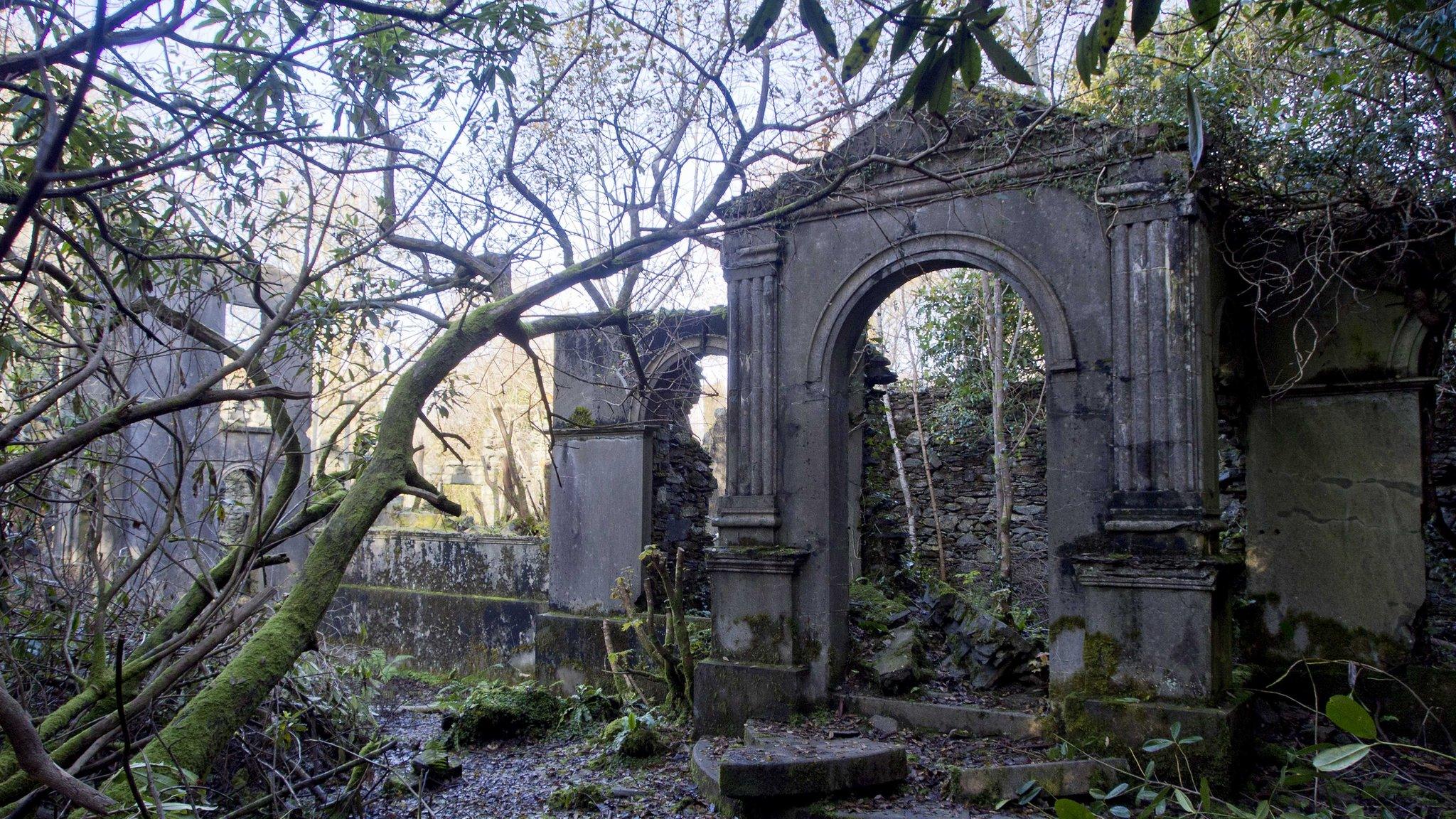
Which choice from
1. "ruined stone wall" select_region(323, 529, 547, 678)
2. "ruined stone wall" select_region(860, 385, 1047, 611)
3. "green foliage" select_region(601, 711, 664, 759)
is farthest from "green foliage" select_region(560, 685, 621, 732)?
"ruined stone wall" select_region(860, 385, 1047, 611)

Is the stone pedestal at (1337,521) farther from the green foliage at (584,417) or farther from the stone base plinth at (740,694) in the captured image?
the green foliage at (584,417)

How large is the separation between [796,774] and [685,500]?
514 cm

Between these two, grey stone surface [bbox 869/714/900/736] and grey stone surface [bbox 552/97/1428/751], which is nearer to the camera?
grey stone surface [bbox 552/97/1428/751]

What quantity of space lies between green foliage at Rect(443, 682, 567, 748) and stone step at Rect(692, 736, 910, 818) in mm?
2732

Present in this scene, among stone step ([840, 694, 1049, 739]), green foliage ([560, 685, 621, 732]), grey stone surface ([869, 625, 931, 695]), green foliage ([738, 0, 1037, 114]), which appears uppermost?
green foliage ([738, 0, 1037, 114])

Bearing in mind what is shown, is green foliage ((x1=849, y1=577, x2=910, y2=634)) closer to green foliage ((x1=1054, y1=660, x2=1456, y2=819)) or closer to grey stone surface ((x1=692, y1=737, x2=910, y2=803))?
grey stone surface ((x1=692, y1=737, x2=910, y2=803))

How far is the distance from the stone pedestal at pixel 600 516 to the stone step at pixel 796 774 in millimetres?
3943

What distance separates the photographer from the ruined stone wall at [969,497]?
12.0m

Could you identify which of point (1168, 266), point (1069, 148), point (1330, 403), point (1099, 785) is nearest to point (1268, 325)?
point (1330, 403)

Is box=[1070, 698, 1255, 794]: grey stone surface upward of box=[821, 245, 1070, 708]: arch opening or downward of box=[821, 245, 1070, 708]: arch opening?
downward

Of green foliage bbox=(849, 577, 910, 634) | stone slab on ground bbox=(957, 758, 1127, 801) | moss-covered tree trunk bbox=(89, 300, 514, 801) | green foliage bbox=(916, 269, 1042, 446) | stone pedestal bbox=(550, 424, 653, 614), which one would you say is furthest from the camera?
green foliage bbox=(916, 269, 1042, 446)

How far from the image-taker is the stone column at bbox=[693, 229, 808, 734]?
643 cm

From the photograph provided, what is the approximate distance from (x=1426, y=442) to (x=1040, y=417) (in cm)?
543

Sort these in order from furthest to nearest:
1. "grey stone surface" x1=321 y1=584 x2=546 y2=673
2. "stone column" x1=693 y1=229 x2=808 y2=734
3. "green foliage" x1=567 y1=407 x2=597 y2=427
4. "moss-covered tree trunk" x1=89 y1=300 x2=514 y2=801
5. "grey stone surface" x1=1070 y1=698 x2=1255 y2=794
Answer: "grey stone surface" x1=321 y1=584 x2=546 y2=673 < "green foliage" x1=567 y1=407 x2=597 y2=427 < "stone column" x1=693 y1=229 x2=808 y2=734 < "grey stone surface" x1=1070 y1=698 x2=1255 y2=794 < "moss-covered tree trunk" x1=89 y1=300 x2=514 y2=801
